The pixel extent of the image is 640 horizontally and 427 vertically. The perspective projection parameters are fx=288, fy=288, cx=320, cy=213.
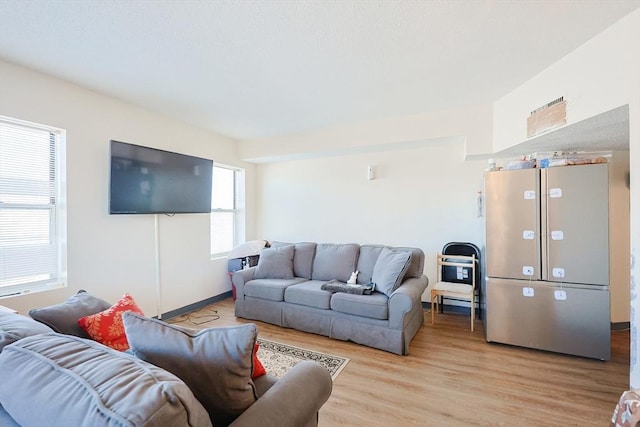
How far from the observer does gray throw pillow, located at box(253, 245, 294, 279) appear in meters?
3.79

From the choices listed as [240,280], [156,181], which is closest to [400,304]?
[240,280]

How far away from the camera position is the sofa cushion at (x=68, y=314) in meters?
1.56

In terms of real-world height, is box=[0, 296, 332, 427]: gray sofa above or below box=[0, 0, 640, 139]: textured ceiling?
below

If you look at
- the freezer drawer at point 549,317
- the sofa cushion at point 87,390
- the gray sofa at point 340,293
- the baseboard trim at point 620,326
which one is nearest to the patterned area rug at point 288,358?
the gray sofa at point 340,293

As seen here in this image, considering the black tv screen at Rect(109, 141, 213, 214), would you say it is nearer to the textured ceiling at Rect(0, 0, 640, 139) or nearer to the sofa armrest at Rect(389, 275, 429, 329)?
the textured ceiling at Rect(0, 0, 640, 139)

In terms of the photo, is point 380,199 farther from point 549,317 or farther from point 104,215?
point 104,215

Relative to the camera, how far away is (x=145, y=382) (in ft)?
2.36

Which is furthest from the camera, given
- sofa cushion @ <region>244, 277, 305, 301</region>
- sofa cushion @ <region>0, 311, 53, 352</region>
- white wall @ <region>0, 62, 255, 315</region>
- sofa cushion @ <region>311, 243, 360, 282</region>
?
sofa cushion @ <region>311, 243, 360, 282</region>

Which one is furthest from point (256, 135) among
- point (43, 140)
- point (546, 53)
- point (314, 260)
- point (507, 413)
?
point (507, 413)

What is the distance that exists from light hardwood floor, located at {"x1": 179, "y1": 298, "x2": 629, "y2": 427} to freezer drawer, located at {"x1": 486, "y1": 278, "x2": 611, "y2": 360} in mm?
107

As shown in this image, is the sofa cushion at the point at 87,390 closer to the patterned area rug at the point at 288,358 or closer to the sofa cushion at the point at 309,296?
the patterned area rug at the point at 288,358

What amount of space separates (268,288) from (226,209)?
5.97 ft

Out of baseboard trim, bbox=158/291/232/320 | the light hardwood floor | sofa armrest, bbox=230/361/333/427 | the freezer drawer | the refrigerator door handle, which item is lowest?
the light hardwood floor

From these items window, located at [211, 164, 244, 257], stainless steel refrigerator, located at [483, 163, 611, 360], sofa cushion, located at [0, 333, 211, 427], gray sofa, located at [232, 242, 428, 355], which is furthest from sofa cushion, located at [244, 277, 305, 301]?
sofa cushion, located at [0, 333, 211, 427]
